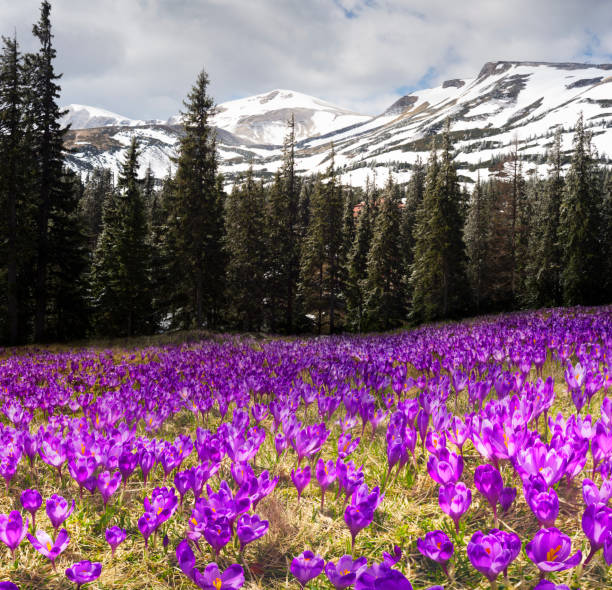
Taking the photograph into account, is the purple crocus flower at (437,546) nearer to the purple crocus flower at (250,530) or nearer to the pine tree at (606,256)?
the purple crocus flower at (250,530)

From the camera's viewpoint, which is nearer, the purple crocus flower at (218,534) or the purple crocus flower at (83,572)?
the purple crocus flower at (83,572)

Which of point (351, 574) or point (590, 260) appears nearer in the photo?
point (351, 574)

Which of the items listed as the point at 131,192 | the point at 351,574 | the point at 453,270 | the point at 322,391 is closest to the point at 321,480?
the point at 351,574

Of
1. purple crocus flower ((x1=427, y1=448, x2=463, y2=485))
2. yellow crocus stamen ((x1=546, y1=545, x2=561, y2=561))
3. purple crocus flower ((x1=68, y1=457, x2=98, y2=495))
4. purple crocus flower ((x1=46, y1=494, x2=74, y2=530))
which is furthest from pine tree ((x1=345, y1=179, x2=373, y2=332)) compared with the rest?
yellow crocus stamen ((x1=546, y1=545, x2=561, y2=561))

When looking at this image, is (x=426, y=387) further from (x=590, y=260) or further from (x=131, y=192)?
(x=590, y=260)

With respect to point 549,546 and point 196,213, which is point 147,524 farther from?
point 196,213

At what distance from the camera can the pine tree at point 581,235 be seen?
3753cm

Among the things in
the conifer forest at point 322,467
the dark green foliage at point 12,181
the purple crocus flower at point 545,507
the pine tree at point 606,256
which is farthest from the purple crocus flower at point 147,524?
the pine tree at point 606,256

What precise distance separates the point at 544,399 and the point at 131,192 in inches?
1361

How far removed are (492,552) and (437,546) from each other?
7.2 inches

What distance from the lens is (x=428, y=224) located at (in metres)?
37.0

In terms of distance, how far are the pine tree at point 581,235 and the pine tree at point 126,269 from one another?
3627 cm

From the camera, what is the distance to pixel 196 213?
1174 inches

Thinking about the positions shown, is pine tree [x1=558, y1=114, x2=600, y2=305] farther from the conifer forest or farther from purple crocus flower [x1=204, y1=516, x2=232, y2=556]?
purple crocus flower [x1=204, y1=516, x2=232, y2=556]
